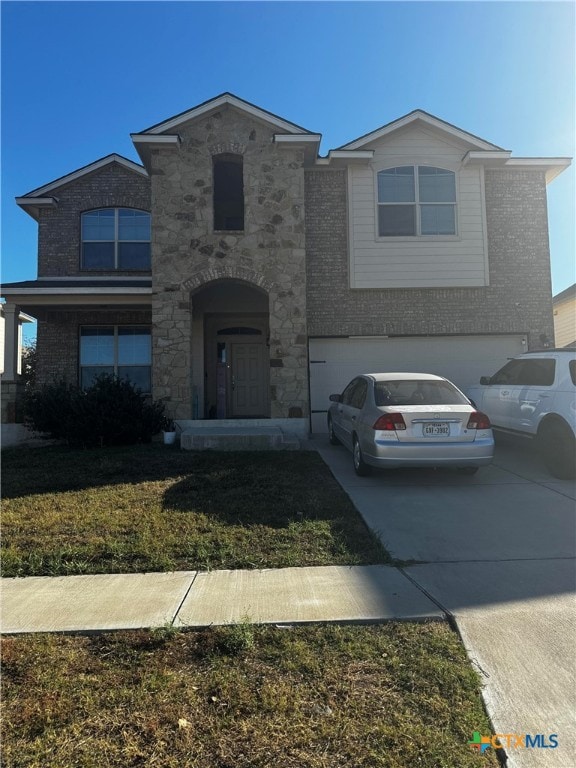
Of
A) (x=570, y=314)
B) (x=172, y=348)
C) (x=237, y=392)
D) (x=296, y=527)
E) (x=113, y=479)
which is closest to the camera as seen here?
(x=296, y=527)

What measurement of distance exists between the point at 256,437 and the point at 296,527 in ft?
15.4

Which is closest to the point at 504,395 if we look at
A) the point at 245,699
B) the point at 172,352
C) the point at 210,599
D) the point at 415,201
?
the point at 415,201

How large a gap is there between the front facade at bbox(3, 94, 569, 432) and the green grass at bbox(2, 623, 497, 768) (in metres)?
8.66

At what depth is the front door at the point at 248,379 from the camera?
14.7m

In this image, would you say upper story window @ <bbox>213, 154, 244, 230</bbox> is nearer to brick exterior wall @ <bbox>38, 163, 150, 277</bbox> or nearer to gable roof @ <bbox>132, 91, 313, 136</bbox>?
gable roof @ <bbox>132, 91, 313, 136</bbox>

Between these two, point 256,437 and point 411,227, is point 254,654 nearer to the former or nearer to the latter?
point 256,437

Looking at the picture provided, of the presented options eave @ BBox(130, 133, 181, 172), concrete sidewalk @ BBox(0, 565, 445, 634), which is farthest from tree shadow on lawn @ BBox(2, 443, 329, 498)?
eave @ BBox(130, 133, 181, 172)

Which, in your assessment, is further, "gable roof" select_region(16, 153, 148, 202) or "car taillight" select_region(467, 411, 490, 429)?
"gable roof" select_region(16, 153, 148, 202)

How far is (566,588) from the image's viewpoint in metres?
3.82

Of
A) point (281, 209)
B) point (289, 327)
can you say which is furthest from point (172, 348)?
point (281, 209)

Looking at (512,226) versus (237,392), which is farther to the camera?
(237,392)

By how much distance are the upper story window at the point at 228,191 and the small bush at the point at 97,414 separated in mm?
5430

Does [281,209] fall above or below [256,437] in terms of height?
above

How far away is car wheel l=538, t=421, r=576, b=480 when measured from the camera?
23.0 feet
